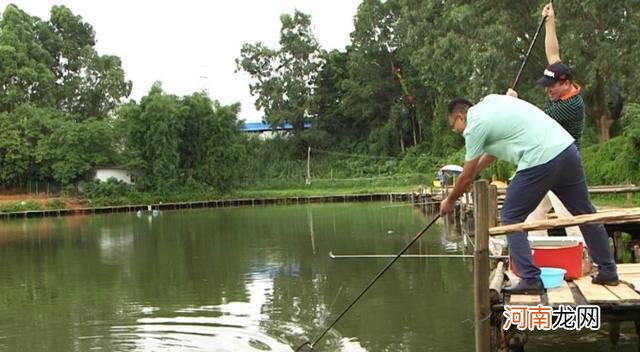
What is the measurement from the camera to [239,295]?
992cm

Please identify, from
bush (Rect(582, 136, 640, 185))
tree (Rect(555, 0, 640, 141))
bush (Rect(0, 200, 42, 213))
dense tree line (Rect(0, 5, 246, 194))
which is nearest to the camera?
bush (Rect(582, 136, 640, 185))

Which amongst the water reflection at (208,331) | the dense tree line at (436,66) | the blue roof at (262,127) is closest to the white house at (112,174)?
the blue roof at (262,127)

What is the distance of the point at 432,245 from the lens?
14.9 meters

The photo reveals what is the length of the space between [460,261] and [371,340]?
5514 millimetres

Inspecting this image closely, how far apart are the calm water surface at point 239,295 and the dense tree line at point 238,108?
406 inches

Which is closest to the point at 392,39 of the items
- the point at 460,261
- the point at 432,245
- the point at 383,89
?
the point at 383,89

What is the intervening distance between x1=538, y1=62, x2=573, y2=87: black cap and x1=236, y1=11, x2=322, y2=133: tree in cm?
4187

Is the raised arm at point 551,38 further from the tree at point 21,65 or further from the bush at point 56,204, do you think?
the tree at point 21,65

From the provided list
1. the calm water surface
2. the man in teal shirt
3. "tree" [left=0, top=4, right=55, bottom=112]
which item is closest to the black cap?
the man in teal shirt

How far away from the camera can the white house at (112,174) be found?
37750mm

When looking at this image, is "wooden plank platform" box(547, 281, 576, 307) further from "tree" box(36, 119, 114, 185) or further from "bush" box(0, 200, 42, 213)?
"tree" box(36, 119, 114, 185)

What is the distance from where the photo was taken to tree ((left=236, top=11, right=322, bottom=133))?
152ft

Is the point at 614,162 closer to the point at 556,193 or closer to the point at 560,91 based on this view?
the point at 560,91

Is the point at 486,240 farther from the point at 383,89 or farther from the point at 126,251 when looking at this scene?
the point at 383,89
